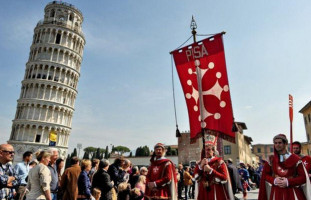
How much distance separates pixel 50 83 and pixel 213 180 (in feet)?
167

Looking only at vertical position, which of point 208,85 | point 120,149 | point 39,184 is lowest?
point 39,184

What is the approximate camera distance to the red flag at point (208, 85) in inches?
231

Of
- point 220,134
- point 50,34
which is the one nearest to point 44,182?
point 220,134

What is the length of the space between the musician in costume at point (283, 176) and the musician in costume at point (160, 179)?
1889 mm

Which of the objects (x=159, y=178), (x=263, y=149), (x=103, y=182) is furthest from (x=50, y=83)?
(x=263, y=149)

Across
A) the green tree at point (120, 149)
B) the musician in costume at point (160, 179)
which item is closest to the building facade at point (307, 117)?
the musician in costume at point (160, 179)

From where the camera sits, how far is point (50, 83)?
1927 inches

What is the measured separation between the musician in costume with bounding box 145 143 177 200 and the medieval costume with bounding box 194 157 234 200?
648 millimetres

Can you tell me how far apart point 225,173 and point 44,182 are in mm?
3961

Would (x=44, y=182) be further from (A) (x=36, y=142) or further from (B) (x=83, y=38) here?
(B) (x=83, y=38)

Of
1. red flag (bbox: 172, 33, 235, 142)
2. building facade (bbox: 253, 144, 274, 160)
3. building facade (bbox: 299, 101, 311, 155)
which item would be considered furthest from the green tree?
red flag (bbox: 172, 33, 235, 142)

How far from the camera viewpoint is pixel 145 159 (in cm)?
5341

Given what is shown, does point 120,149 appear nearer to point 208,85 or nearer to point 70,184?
point 70,184

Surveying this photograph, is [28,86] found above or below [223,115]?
above
